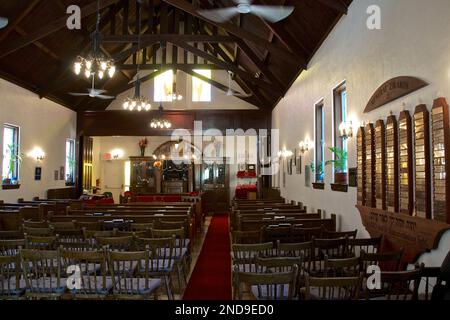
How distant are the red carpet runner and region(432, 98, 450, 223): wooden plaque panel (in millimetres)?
2797

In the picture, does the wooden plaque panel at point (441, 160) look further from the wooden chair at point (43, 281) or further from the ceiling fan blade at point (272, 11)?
the wooden chair at point (43, 281)

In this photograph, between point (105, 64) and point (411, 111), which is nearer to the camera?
point (411, 111)

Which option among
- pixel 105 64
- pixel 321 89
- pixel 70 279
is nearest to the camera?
pixel 70 279

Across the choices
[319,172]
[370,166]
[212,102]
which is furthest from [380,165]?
[212,102]

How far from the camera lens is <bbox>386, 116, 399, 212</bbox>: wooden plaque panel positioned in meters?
4.65

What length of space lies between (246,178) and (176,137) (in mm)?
3904

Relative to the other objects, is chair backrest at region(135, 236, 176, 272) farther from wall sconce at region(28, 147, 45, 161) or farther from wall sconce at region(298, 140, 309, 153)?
wall sconce at region(28, 147, 45, 161)

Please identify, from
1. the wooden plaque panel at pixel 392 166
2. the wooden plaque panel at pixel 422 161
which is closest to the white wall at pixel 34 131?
the wooden plaque panel at pixel 392 166

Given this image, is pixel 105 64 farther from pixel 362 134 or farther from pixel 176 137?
pixel 176 137

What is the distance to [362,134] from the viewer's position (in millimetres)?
5793

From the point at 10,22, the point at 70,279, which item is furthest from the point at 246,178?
the point at 70,279

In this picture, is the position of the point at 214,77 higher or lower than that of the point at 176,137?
higher

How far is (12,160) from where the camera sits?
11.2 metres

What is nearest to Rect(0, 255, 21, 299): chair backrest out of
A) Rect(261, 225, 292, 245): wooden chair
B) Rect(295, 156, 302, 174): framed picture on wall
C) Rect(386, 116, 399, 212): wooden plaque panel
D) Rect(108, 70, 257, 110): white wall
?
Rect(261, 225, 292, 245): wooden chair
